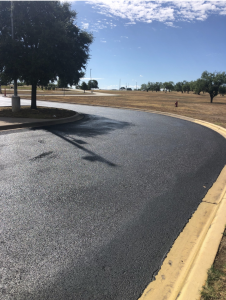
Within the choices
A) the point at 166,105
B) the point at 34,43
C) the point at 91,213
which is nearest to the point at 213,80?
the point at 166,105

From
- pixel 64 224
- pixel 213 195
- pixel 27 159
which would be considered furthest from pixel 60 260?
pixel 27 159

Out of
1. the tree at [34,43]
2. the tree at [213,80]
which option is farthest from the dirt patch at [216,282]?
the tree at [213,80]

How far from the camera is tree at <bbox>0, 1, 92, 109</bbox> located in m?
13.9

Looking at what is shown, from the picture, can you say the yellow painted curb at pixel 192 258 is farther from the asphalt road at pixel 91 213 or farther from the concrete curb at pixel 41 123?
the concrete curb at pixel 41 123

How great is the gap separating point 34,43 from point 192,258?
607 inches

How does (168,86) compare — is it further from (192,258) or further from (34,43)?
(192,258)

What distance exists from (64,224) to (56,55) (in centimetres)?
1356

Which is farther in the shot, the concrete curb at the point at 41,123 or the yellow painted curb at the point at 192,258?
the concrete curb at the point at 41,123

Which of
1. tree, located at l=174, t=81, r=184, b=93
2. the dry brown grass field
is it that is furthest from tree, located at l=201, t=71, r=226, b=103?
tree, located at l=174, t=81, r=184, b=93

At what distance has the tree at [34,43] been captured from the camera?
45.7 feet

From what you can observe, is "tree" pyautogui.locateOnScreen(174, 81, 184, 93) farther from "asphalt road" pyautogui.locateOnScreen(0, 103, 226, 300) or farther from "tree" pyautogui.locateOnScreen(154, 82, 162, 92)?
"asphalt road" pyautogui.locateOnScreen(0, 103, 226, 300)

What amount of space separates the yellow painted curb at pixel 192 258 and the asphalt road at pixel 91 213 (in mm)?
112

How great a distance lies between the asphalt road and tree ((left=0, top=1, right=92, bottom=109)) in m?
7.98

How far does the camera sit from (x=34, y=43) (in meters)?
15.0
